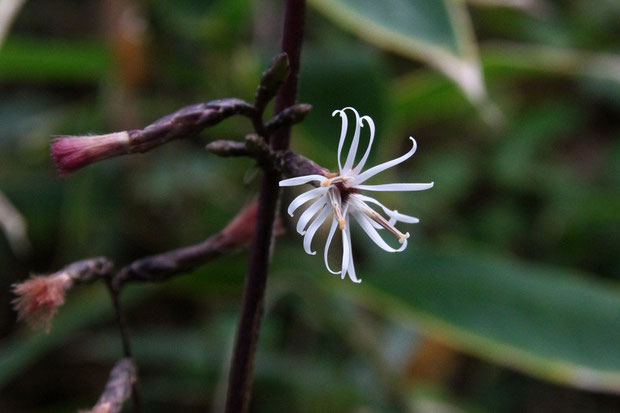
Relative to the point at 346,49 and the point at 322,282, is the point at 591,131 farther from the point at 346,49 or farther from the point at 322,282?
the point at 322,282

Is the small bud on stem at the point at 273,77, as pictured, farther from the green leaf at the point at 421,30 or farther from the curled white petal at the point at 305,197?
the green leaf at the point at 421,30

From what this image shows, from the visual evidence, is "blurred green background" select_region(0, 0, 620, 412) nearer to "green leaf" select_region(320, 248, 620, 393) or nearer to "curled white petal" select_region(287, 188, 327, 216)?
"green leaf" select_region(320, 248, 620, 393)

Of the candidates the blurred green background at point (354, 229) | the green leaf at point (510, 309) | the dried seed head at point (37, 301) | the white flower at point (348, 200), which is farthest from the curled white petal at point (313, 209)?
the green leaf at point (510, 309)

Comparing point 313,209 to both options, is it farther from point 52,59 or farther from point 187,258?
point 52,59

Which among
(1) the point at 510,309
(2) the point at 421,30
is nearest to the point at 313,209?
(2) the point at 421,30

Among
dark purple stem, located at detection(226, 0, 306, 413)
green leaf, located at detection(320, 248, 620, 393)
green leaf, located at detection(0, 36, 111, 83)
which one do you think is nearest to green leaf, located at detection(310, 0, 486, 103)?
green leaf, located at detection(320, 248, 620, 393)

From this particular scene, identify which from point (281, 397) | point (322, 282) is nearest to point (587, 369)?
point (322, 282)

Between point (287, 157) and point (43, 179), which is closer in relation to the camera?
point (287, 157)
